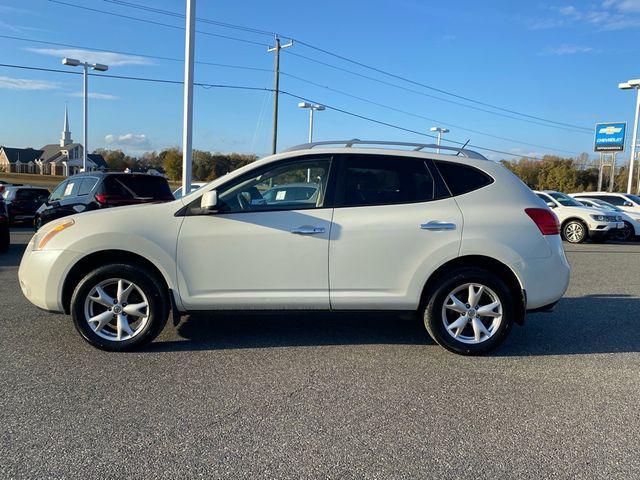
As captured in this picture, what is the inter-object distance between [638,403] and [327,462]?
2468 mm

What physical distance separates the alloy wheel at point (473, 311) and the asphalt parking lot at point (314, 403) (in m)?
0.24

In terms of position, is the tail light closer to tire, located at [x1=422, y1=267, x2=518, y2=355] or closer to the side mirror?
tire, located at [x1=422, y1=267, x2=518, y2=355]

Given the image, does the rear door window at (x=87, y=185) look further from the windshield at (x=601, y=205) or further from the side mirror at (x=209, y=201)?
the windshield at (x=601, y=205)

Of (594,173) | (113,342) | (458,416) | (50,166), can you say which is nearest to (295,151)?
(113,342)

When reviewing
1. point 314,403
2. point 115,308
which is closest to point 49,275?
point 115,308

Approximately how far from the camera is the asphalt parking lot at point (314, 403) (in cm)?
290

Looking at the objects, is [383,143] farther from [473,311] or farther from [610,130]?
[610,130]

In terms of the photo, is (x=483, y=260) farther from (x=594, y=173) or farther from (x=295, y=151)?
(x=594, y=173)

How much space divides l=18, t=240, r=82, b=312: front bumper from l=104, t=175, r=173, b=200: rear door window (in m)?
6.84

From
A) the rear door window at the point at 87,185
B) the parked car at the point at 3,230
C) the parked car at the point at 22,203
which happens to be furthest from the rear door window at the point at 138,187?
the parked car at the point at 22,203

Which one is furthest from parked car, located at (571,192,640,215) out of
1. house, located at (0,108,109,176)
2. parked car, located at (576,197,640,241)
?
house, located at (0,108,109,176)

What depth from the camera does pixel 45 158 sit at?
325 ft

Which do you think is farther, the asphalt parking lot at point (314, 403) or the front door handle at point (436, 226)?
the front door handle at point (436, 226)

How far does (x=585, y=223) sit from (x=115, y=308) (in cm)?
1494
